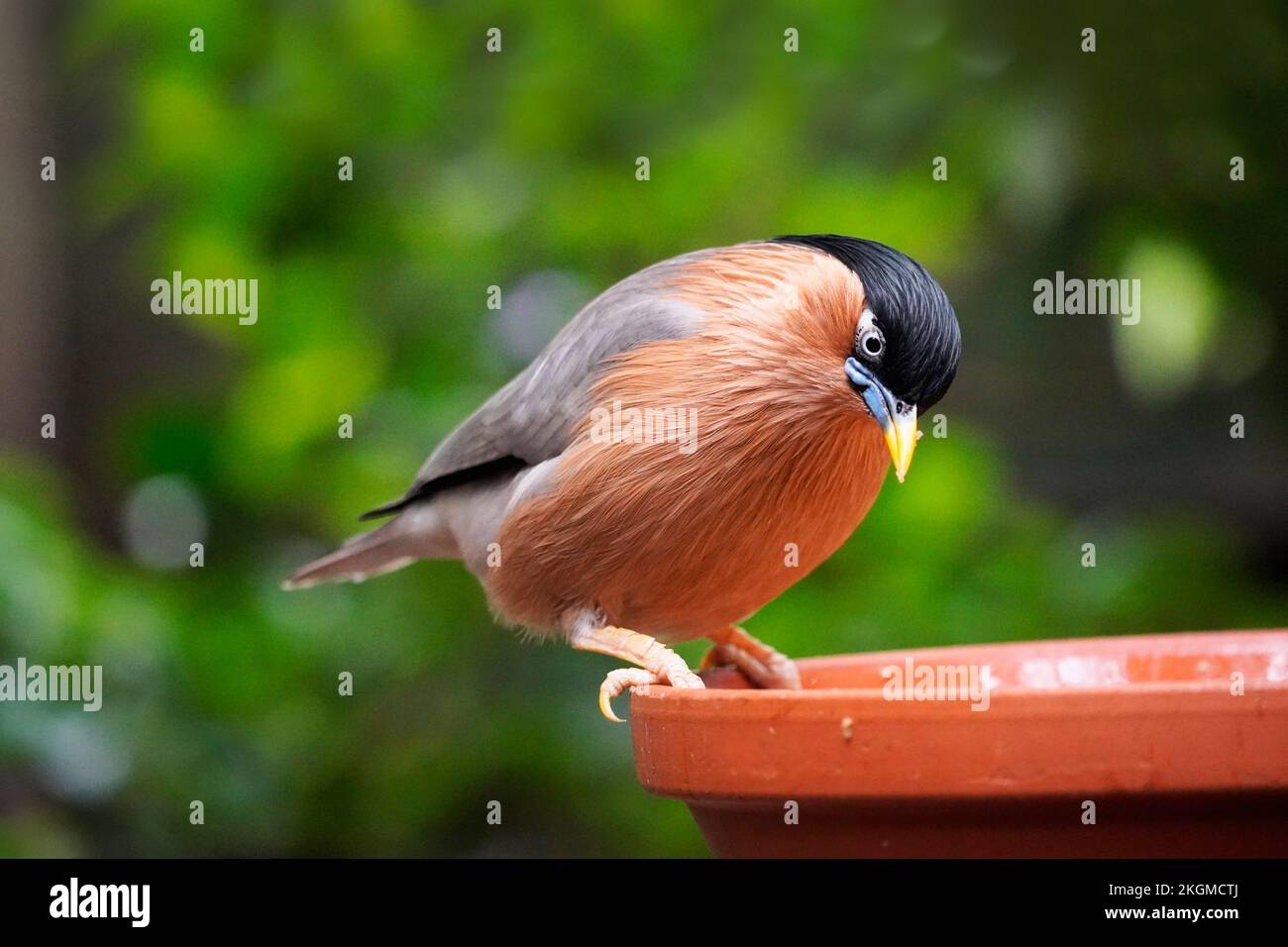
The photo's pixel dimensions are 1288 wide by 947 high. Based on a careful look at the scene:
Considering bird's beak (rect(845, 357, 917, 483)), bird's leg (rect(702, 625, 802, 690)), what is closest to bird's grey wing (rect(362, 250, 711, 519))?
bird's beak (rect(845, 357, 917, 483))

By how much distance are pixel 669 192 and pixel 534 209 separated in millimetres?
391

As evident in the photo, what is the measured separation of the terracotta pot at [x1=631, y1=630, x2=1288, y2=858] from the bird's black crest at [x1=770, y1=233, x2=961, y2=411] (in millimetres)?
805

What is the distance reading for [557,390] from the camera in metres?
3.26

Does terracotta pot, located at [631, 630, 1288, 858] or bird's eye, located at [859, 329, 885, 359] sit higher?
bird's eye, located at [859, 329, 885, 359]

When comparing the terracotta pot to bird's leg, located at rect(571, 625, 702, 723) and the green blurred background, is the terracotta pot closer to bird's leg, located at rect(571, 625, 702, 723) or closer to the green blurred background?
bird's leg, located at rect(571, 625, 702, 723)

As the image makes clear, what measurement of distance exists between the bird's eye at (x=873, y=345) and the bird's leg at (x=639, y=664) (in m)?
0.68

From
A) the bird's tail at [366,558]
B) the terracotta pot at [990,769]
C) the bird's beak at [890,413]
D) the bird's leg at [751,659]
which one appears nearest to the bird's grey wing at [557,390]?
the bird's tail at [366,558]

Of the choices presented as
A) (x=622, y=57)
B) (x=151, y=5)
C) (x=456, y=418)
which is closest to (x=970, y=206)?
(x=622, y=57)

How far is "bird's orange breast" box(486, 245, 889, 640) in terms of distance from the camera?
2.93m

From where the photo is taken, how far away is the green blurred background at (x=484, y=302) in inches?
159

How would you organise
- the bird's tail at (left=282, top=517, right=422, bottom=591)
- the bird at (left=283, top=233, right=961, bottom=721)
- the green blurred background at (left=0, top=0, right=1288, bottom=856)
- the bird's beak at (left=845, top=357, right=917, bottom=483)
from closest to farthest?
the bird's beak at (left=845, top=357, right=917, bottom=483) < the bird at (left=283, top=233, right=961, bottom=721) < the bird's tail at (left=282, top=517, right=422, bottom=591) < the green blurred background at (left=0, top=0, right=1288, bottom=856)

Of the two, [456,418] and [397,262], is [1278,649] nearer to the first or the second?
[456,418]

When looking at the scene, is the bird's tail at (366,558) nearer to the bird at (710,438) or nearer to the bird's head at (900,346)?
the bird at (710,438)

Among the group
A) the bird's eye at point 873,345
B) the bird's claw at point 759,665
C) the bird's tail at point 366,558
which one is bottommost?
the bird's claw at point 759,665
